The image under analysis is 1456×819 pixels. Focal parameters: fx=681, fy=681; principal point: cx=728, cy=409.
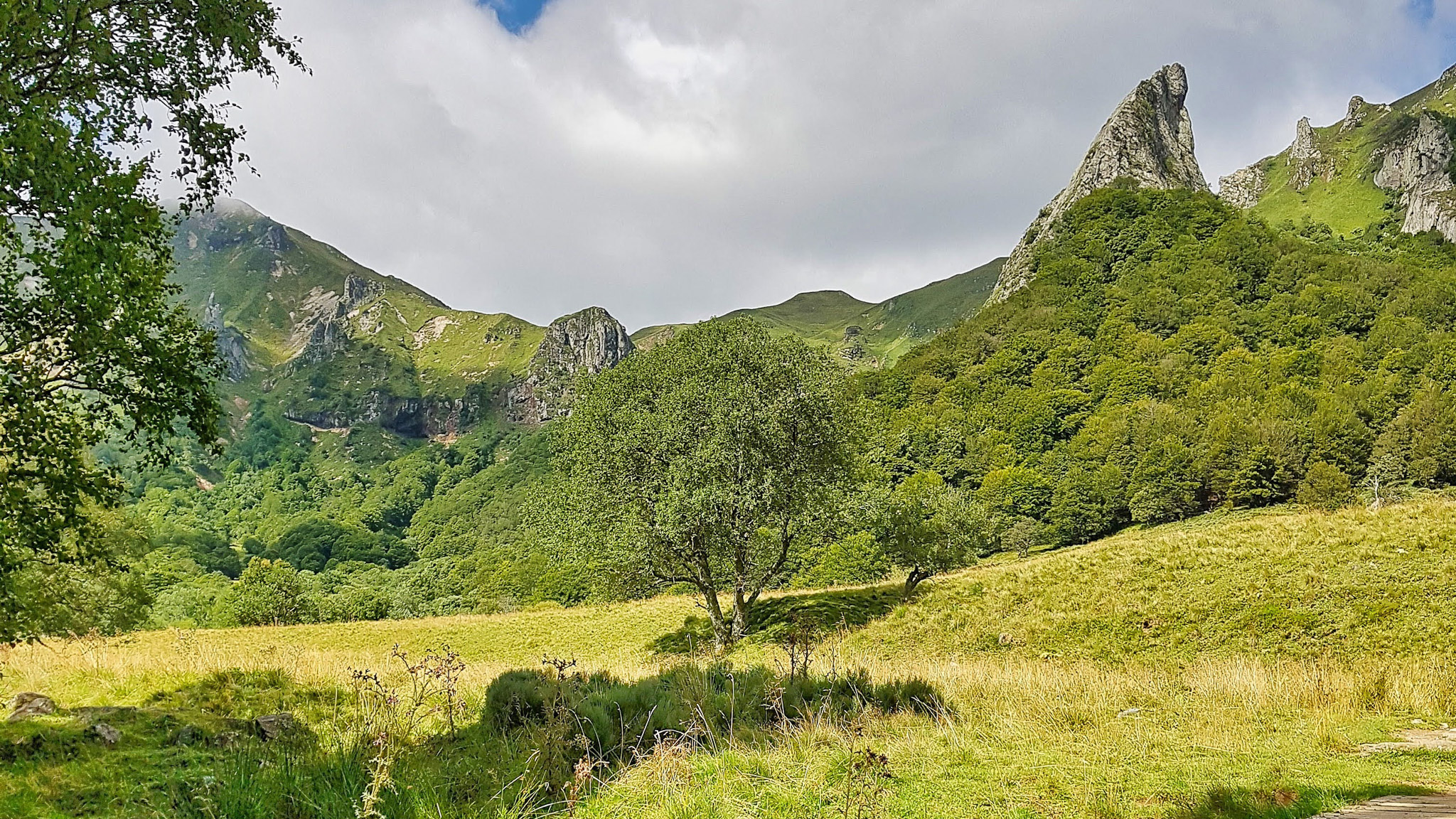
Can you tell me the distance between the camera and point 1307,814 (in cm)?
424

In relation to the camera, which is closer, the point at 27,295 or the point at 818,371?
the point at 27,295

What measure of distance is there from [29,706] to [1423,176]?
246 m

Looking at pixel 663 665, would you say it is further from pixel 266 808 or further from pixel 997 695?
pixel 266 808

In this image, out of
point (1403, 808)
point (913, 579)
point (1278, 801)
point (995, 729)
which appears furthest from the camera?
point (913, 579)

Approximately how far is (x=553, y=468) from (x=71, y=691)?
16985mm

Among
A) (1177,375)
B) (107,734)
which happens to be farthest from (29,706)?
(1177,375)

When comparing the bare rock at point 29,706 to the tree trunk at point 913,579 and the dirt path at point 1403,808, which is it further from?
the tree trunk at point 913,579

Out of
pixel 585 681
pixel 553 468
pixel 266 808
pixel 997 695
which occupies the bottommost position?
pixel 997 695

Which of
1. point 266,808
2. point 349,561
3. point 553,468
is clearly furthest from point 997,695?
point 349,561

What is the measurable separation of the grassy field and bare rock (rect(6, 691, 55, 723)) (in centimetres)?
26

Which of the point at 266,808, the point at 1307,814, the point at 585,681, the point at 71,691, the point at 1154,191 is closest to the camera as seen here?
the point at 1307,814

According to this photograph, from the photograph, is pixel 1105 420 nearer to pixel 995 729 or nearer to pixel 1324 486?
pixel 1324 486

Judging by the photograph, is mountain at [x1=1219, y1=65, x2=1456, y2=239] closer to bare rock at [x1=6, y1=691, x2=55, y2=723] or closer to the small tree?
the small tree

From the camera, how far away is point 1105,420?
95125 mm
